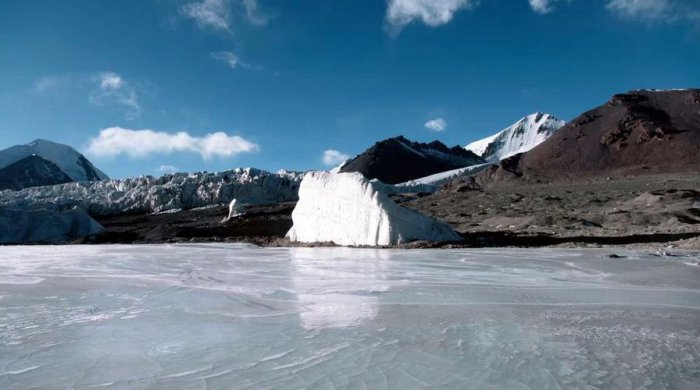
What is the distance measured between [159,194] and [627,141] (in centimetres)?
4309

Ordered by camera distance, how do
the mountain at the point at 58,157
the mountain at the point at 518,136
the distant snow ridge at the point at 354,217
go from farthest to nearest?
the mountain at the point at 58,157 < the mountain at the point at 518,136 < the distant snow ridge at the point at 354,217

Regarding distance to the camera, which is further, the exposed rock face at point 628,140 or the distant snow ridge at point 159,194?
the distant snow ridge at point 159,194

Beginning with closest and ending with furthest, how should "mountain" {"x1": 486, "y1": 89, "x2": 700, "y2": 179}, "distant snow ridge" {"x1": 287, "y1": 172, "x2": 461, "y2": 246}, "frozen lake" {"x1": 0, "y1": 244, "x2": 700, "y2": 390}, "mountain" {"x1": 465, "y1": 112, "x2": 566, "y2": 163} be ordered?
"frozen lake" {"x1": 0, "y1": 244, "x2": 700, "y2": 390}, "distant snow ridge" {"x1": 287, "y1": 172, "x2": 461, "y2": 246}, "mountain" {"x1": 486, "y1": 89, "x2": 700, "y2": 179}, "mountain" {"x1": 465, "y1": 112, "x2": 566, "y2": 163}

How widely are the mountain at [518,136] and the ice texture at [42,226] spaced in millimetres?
84945

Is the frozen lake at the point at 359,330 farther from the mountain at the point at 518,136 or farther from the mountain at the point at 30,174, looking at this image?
the mountain at the point at 518,136

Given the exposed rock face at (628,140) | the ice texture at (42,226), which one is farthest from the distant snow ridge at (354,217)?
the exposed rock face at (628,140)

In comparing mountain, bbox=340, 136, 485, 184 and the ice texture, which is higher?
mountain, bbox=340, 136, 485, 184

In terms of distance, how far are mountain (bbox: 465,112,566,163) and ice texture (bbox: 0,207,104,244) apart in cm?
8494

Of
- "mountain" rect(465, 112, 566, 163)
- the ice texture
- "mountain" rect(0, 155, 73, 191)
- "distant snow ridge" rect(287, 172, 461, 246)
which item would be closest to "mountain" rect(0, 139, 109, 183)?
"mountain" rect(0, 155, 73, 191)

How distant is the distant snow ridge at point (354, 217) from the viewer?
13250 millimetres

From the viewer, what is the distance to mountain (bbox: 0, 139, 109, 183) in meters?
103

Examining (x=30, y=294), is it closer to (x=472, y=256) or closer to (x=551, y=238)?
(x=472, y=256)

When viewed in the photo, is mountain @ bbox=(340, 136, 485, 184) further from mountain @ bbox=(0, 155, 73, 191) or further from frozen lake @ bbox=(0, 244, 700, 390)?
frozen lake @ bbox=(0, 244, 700, 390)

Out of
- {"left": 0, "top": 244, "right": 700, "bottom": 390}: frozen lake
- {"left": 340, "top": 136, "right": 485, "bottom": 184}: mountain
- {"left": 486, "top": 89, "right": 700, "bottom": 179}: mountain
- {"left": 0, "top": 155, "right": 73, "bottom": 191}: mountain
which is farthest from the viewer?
{"left": 0, "top": 155, "right": 73, "bottom": 191}: mountain
